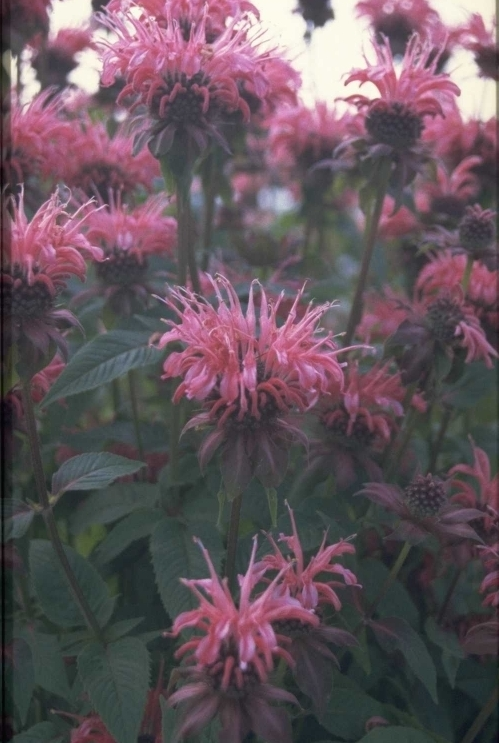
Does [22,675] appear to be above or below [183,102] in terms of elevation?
below

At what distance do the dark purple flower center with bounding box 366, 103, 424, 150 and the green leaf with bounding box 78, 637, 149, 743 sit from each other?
2.63 ft

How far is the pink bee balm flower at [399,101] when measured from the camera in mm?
1240

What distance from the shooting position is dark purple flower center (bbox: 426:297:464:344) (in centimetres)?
113

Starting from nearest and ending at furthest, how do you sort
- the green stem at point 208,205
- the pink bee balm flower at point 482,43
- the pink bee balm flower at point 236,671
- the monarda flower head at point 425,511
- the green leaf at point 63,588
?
1. the pink bee balm flower at point 236,671
2. the monarda flower head at point 425,511
3. the green leaf at point 63,588
4. the green stem at point 208,205
5. the pink bee balm flower at point 482,43

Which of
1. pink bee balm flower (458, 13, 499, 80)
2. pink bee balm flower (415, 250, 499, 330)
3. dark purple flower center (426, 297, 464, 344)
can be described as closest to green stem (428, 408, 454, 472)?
pink bee balm flower (415, 250, 499, 330)

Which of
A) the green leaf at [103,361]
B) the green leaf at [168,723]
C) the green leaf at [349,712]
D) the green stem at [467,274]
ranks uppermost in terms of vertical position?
the green stem at [467,274]

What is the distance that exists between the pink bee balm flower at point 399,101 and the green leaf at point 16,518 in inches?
29.3

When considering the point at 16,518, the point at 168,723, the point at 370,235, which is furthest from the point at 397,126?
the point at 168,723

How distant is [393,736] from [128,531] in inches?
18.0

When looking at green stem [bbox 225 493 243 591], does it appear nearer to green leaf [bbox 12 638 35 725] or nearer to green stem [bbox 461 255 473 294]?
green leaf [bbox 12 638 35 725]

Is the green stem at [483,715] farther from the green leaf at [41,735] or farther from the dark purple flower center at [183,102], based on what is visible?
the dark purple flower center at [183,102]

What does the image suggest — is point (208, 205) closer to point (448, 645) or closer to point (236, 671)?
point (448, 645)

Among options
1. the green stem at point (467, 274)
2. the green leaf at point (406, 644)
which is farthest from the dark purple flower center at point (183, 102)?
the green leaf at point (406, 644)

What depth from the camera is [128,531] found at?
3.86 feet
